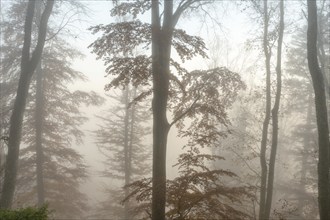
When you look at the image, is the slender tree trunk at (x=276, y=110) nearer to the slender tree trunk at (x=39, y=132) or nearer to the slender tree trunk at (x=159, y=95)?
the slender tree trunk at (x=159, y=95)

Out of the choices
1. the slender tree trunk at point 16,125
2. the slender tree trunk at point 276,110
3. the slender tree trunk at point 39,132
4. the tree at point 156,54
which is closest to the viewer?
the tree at point 156,54

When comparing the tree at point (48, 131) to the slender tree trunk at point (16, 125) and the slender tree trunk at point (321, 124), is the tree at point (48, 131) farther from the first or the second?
the slender tree trunk at point (321, 124)

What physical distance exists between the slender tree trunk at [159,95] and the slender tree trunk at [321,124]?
4.68 metres

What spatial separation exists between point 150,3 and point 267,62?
8.28 meters

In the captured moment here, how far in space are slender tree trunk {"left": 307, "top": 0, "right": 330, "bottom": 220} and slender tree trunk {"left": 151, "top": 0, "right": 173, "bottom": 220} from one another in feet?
15.4

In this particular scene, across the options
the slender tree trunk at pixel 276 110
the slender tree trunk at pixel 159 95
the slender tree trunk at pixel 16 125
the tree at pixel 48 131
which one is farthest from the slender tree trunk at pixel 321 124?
the tree at pixel 48 131

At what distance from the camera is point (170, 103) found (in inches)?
360

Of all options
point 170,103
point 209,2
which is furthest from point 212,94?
point 209,2

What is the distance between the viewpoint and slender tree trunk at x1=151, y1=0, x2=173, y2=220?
736cm

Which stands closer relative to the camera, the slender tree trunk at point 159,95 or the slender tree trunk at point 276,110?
the slender tree trunk at point 159,95

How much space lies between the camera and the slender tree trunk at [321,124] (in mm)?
9016

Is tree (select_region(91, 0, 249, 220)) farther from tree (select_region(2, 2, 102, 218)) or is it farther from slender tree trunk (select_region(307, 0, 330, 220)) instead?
tree (select_region(2, 2, 102, 218))

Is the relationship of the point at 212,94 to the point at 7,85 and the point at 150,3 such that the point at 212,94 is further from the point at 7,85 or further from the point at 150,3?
the point at 7,85

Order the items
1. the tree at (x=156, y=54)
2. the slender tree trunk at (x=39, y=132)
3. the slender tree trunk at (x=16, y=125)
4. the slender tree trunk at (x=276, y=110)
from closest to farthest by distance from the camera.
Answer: the tree at (x=156, y=54) → the slender tree trunk at (x=16, y=125) → the slender tree trunk at (x=276, y=110) → the slender tree trunk at (x=39, y=132)
